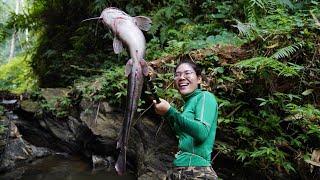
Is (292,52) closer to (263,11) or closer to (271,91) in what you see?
(271,91)

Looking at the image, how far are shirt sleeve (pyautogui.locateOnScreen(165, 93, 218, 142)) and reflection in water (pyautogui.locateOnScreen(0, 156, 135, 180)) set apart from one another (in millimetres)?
3855

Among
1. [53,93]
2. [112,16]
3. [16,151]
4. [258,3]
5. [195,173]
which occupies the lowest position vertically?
[16,151]

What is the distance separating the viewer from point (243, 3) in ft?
22.9

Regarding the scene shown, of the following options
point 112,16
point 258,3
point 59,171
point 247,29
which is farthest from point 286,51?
point 59,171

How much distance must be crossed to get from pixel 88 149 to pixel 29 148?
1.59 m

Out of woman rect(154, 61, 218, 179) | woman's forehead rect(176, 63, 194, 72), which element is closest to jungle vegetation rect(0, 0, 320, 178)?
woman's forehead rect(176, 63, 194, 72)

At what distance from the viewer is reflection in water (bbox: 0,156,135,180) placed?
6402 millimetres

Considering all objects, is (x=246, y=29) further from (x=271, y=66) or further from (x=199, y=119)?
(x=199, y=119)

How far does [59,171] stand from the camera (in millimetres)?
6914

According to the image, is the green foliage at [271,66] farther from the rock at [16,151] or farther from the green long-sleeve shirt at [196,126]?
the rock at [16,151]

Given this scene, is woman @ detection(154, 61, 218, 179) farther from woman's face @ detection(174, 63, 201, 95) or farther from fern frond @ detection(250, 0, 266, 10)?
fern frond @ detection(250, 0, 266, 10)

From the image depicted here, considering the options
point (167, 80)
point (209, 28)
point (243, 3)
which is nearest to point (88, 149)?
point (167, 80)

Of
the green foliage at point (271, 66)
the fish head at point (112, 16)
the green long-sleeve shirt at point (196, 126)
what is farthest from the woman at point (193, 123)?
the green foliage at point (271, 66)

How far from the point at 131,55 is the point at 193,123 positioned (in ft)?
2.06
